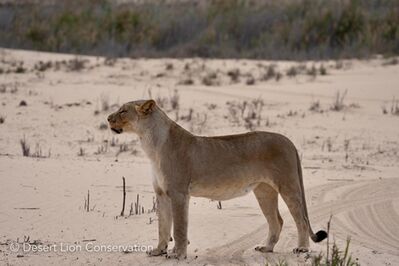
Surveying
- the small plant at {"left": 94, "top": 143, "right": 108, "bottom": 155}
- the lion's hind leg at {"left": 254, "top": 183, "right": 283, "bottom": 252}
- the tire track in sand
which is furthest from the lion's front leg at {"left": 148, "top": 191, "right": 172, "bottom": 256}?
the small plant at {"left": 94, "top": 143, "right": 108, "bottom": 155}

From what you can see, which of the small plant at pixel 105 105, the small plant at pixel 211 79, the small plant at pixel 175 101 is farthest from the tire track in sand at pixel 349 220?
the small plant at pixel 211 79

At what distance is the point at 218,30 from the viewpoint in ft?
97.7

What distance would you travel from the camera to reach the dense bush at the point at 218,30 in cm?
2672

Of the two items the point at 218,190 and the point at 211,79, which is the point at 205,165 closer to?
the point at 218,190

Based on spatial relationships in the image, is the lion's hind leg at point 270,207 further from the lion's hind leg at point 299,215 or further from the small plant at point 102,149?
the small plant at point 102,149

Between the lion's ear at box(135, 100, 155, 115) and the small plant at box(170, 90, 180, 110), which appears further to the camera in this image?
the small plant at box(170, 90, 180, 110)

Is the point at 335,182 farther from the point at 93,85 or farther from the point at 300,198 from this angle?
the point at 93,85

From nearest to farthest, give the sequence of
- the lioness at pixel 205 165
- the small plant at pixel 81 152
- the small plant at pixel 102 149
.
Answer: the lioness at pixel 205 165
the small plant at pixel 81 152
the small plant at pixel 102 149

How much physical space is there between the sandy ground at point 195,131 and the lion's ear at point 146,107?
1.40 m

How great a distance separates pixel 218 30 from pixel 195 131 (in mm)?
14134

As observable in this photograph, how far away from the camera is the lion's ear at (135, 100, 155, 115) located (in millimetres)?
8156

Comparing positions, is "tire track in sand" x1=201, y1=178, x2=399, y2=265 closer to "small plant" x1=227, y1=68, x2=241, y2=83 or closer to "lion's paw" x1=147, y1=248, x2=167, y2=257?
"lion's paw" x1=147, y1=248, x2=167, y2=257

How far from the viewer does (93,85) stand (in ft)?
66.6

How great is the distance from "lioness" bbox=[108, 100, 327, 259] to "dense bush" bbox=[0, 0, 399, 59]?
17.3 m
